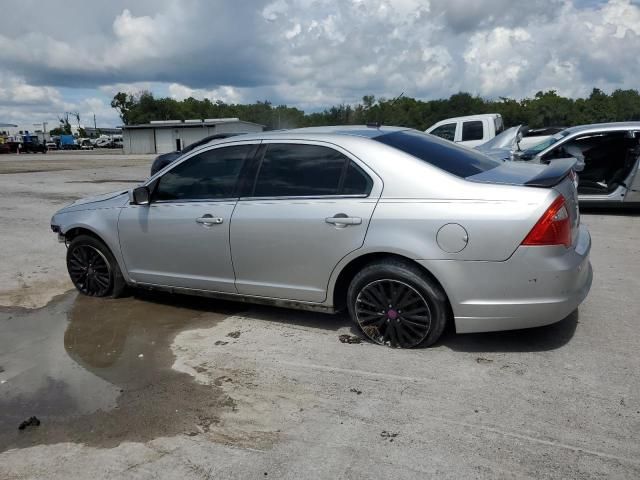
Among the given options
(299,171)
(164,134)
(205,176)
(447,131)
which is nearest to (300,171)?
(299,171)

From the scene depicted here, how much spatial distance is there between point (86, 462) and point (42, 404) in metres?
0.87

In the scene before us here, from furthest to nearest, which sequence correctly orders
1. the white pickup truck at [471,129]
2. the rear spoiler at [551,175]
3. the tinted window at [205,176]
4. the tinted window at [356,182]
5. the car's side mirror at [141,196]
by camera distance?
1. the white pickup truck at [471,129]
2. the car's side mirror at [141,196]
3. the tinted window at [205,176]
4. the tinted window at [356,182]
5. the rear spoiler at [551,175]

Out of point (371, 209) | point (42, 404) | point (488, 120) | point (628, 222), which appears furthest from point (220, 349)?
point (488, 120)

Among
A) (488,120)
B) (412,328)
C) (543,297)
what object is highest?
(488,120)

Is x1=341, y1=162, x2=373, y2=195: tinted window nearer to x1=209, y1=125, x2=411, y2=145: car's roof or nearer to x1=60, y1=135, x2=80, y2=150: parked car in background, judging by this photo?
x1=209, y1=125, x2=411, y2=145: car's roof

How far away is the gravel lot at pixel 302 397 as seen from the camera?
278cm

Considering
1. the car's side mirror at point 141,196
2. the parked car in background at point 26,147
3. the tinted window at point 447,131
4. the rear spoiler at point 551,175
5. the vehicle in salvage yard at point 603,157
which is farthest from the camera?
the parked car in background at point 26,147

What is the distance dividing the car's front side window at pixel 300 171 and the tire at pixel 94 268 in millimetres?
1952

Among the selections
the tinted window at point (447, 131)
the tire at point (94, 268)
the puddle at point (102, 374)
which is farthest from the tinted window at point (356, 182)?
the tinted window at point (447, 131)

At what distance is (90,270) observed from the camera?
5547mm

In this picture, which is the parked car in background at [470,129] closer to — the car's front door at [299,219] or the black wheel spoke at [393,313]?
the car's front door at [299,219]

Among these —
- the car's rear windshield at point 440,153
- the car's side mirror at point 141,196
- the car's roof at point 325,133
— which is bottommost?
the car's side mirror at point 141,196

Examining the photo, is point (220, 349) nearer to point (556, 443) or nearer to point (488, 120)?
point (556, 443)

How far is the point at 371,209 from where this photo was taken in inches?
153
